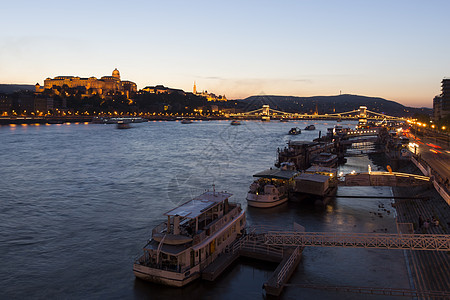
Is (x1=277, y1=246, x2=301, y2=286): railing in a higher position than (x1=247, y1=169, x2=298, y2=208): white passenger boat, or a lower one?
lower

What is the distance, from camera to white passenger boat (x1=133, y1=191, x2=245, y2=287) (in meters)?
14.2

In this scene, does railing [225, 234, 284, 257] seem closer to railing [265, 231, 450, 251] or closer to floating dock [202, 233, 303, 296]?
floating dock [202, 233, 303, 296]

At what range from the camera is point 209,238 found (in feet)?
51.0

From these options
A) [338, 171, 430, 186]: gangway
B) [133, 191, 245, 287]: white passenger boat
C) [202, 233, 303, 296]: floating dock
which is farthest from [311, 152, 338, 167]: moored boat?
[133, 191, 245, 287]: white passenger boat

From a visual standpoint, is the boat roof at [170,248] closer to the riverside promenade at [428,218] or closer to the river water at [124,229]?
the river water at [124,229]

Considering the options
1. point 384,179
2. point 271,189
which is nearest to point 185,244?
point 271,189

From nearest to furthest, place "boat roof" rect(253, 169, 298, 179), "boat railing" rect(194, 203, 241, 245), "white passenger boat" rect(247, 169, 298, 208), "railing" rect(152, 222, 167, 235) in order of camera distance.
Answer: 1. "boat railing" rect(194, 203, 241, 245)
2. "railing" rect(152, 222, 167, 235)
3. "white passenger boat" rect(247, 169, 298, 208)
4. "boat roof" rect(253, 169, 298, 179)

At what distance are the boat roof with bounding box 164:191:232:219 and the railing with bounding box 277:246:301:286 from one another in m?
3.99

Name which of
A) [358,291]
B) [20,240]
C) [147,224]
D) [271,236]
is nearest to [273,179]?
[147,224]

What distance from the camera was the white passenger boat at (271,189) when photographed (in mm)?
25891

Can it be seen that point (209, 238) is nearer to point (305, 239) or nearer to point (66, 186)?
point (305, 239)

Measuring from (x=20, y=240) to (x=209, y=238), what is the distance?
11.4 meters

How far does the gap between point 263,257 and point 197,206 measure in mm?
3735

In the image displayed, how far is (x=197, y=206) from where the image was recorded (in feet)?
54.2
